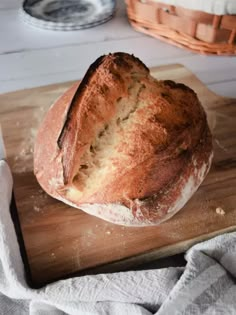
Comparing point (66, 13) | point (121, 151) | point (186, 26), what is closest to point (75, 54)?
point (66, 13)

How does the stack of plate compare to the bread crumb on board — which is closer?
the bread crumb on board

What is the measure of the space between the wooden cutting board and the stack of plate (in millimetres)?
539

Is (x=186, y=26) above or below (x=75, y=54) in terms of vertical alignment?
above

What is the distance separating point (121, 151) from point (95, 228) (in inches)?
5.1

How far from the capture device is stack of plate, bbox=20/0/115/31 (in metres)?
1.32

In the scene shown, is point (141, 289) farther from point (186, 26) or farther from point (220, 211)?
point (186, 26)

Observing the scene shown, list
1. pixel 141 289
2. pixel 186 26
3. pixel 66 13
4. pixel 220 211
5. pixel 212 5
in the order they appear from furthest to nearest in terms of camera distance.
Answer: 1. pixel 66 13
2. pixel 186 26
3. pixel 212 5
4. pixel 220 211
5. pixel 141 289

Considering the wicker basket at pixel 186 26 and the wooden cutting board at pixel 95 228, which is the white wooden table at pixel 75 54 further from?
the wooden cutting board at pixel 95 228

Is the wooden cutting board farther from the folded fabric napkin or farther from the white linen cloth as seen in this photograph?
the white linen cloth

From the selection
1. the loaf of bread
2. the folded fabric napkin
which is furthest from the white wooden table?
the folded fabric napkin

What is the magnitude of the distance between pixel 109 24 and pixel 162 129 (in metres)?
0.76

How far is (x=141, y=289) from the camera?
0.62m

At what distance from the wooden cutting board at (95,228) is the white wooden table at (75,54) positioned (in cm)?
30

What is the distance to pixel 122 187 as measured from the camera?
66cm
